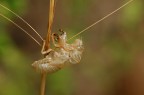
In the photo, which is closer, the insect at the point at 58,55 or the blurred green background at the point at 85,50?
the insect at the point at 58,55

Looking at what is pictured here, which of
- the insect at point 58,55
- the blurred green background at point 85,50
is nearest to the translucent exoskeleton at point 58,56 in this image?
the insect at point 58,55

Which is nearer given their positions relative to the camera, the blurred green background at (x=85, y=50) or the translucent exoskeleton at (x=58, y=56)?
the translucent exoskeleton at (x=58, y=56)

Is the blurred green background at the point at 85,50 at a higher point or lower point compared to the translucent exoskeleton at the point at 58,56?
higher

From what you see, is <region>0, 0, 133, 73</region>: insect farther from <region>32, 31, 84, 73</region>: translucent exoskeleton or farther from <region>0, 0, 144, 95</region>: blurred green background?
<region>0, 0, 144, 95</region>: blurred green background

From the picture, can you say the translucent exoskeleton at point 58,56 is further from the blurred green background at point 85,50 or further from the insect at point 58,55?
the blurred green background at point 85,50

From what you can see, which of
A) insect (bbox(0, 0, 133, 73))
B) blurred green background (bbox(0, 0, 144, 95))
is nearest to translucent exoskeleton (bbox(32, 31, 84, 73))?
insect (bbox(0, 0, 133, 73))

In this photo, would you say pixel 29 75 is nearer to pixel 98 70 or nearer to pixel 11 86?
pixel 11 86

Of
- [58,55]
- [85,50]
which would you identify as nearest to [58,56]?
[58,55]
